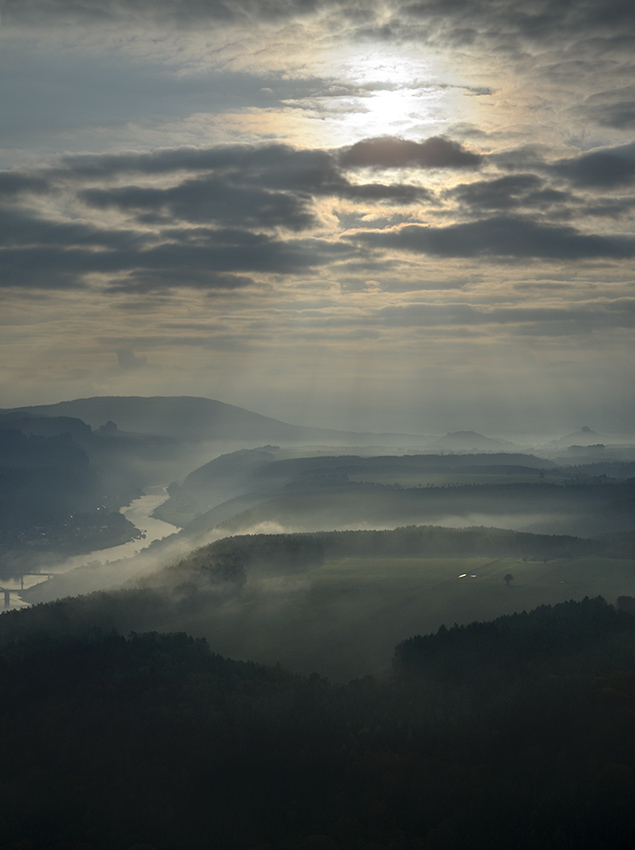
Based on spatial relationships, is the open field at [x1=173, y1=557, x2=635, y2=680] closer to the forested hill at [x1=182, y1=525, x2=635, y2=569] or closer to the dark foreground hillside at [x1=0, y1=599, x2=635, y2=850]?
the dark foreground hillside at [x1=0, y1=599, x2=635, y2=850]

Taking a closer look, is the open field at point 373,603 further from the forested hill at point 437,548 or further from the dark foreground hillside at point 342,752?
the forested hill at point 437,548

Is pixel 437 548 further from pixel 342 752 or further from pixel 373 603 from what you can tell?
pixel 342 752

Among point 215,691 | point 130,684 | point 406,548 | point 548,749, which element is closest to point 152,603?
point 130,684

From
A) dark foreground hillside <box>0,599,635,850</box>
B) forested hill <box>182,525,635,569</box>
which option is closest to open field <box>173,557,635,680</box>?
dark foreground hillside <box>0,599,635,850</box>

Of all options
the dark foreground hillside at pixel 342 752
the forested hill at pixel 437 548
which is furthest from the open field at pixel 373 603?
the forested hill at pixel 437 548

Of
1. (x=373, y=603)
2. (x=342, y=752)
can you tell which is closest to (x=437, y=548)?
(x=373, y=603)
